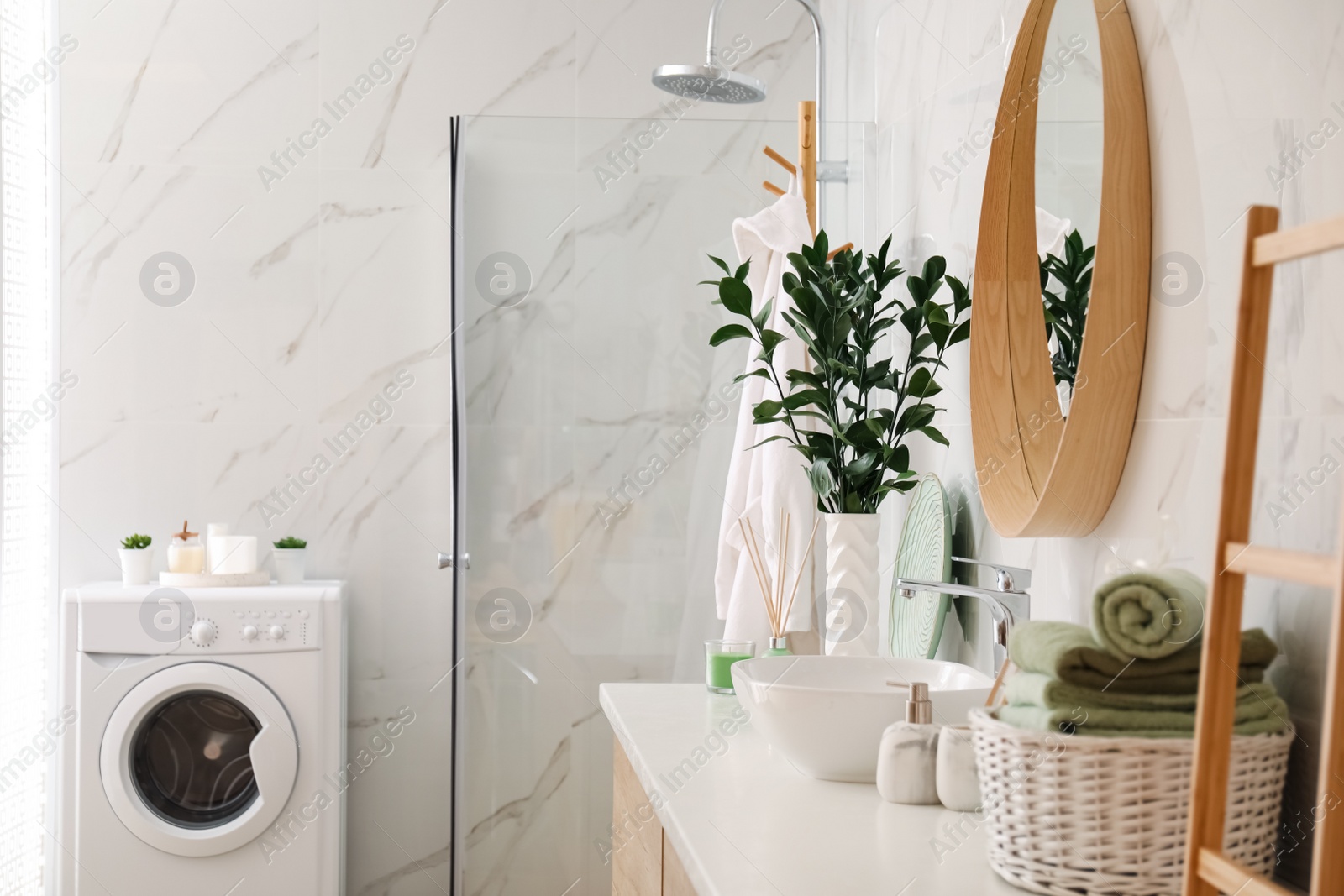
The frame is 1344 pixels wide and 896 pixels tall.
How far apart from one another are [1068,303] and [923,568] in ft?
2.19

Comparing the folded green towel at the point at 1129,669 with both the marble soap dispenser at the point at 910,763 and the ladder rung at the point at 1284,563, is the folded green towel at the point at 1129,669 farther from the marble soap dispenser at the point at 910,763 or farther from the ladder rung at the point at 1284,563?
the marble soap dispenser at the point at 910,763

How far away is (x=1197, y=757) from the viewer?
2.69 feet

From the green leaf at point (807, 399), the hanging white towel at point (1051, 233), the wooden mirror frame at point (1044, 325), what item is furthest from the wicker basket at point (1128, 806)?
the green leaf at point (807, 399)

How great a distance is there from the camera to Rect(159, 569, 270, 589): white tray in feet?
8.77

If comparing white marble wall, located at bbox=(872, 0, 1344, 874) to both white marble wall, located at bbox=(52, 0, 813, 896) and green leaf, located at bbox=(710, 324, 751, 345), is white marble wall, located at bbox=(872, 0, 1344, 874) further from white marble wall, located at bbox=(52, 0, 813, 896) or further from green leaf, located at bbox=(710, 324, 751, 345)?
white marble wall, located at bbox=(52, 0, 813, 896)

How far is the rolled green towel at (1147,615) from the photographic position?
94 centimetres

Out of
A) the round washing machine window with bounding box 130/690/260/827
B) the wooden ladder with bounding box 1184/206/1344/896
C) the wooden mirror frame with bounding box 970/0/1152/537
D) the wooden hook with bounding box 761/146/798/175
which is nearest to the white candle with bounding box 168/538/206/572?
the round washing machine window with bounding box 130/690/260/827

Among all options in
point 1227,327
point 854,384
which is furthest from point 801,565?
point 1227,327

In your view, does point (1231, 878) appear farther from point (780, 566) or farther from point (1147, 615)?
point (780, 566)

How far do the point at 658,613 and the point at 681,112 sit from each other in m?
1.34

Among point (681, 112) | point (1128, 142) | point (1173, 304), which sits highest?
point (681, 112)

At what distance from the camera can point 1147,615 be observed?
0.95 m

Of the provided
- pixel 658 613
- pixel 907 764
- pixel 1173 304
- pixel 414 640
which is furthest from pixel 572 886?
pixel 1173 304

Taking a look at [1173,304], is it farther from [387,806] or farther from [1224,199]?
[387,806]
